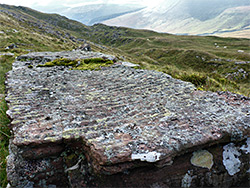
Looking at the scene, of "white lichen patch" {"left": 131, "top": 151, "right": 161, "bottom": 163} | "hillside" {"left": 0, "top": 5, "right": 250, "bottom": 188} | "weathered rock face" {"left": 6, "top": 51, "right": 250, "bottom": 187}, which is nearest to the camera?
"white lichen patch" {"left": 131, "top": 151, "right": 161, "bottom": 163}

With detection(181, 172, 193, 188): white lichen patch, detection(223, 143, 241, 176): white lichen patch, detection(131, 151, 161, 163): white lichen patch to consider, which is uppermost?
detection(131, 151, 161, 163): white lichen patch

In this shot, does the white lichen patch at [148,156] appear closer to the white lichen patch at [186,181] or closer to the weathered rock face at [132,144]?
the weathered rock face at [132,144]

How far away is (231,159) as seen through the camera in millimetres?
3797

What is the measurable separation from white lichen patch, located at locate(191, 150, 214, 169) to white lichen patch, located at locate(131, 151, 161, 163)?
1091mm

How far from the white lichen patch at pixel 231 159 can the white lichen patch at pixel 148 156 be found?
1.89 metres

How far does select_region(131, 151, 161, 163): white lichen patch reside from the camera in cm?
317

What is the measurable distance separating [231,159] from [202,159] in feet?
2.44

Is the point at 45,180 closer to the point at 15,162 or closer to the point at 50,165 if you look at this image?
the point at 50,165

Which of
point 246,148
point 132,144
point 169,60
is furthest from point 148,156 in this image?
point 169,60

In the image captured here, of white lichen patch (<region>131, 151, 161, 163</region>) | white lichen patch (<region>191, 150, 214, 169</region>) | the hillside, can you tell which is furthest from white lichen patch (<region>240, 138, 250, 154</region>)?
the hillside

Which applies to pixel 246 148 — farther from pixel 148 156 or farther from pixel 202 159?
pixel 148 156

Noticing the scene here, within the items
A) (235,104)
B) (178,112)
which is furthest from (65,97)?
(235,104)

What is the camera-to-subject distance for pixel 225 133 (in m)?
3.78

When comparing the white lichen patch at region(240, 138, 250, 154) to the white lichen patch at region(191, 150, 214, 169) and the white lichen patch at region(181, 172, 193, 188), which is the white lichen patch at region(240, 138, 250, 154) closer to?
the white lichen patch at region(191, 150, 214, 169)
